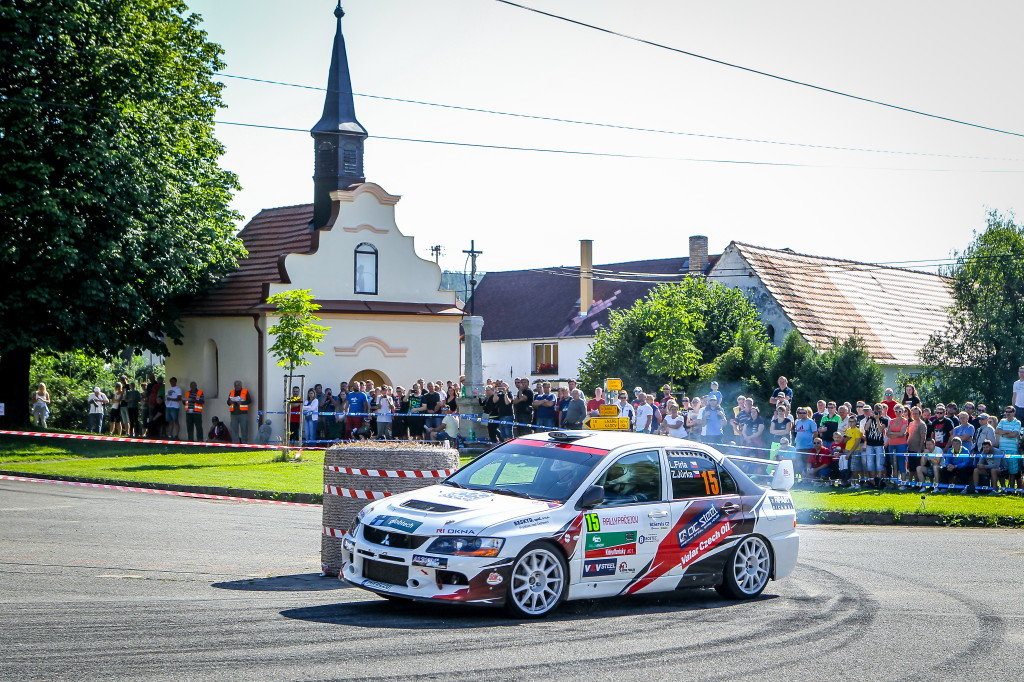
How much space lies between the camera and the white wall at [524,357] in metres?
70.7

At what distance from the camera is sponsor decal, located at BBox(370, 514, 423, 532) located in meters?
9.99

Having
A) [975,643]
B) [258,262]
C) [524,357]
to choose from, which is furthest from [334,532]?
[524,357]

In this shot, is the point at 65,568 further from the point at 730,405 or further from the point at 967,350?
the point at 967,350

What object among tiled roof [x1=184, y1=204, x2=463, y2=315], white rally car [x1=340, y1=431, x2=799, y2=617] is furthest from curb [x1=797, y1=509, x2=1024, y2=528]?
tiled roof [x1=184, y1=204, x2=463, y2=315]

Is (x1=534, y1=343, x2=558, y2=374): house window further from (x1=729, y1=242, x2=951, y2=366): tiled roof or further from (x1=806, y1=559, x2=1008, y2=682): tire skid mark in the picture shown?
(x1=806, y1=559, x2=1008, y2=682): tire skid mark

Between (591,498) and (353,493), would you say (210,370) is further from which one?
(591,498)

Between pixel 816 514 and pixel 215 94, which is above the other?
pixel 215 94

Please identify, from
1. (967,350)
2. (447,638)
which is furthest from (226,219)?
(447,638)

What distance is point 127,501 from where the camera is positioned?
20.0 meters

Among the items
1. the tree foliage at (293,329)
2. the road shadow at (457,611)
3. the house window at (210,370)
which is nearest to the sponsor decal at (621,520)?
the road shadow at (457,611)

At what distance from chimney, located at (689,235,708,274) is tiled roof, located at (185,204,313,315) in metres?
27.2

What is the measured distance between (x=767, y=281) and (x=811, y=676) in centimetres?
4525

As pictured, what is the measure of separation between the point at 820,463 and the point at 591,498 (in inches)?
596

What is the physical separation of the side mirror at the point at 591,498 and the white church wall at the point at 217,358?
30.3 metres
